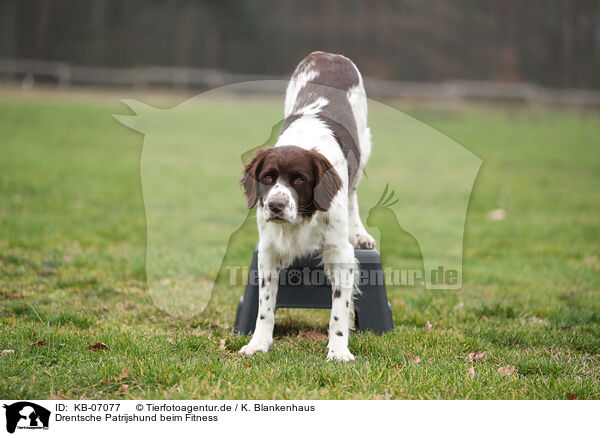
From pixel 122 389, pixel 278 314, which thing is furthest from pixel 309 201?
pixel 122 389

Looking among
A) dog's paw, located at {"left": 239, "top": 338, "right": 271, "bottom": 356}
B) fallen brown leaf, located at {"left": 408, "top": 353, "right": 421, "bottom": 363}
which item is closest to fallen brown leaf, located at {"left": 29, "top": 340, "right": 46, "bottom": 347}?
dog's paw, located at {"left": 239, "top": 338, "right": 271, "bottom": 356}

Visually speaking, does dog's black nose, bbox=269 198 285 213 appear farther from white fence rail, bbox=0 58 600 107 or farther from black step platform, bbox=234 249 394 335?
white fence rail, bbox=0 58 600 107

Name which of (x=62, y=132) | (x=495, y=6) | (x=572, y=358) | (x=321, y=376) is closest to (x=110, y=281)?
(x=321, y=376)

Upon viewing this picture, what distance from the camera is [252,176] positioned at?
3482mm

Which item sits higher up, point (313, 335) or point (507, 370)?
point (313, 335)

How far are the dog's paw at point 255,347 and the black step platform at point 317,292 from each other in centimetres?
31

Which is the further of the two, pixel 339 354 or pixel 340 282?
pixel 340 282

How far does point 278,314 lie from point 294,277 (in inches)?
25.8

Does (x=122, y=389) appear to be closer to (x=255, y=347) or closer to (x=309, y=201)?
(x=255, y=347)

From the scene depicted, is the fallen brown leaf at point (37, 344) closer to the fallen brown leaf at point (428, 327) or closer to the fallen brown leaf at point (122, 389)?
the fallen brown leaf at point (122, 389)

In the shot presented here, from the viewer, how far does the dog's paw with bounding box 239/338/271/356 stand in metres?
3.48

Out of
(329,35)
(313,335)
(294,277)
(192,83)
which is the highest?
(329,35)

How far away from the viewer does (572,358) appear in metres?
3.59

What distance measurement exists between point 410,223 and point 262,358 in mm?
4338
